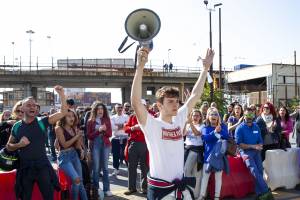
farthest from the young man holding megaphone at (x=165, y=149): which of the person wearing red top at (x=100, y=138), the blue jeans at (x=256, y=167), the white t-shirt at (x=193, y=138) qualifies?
the person wearing red top at (x=100, y=138)

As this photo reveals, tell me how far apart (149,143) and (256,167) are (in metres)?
4.24

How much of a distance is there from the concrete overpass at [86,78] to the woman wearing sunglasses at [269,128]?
89.4ft

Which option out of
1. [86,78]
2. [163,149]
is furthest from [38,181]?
[86,78]

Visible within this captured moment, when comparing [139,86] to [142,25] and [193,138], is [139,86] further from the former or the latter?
[193,138]

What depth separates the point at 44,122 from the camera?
16.8 ft

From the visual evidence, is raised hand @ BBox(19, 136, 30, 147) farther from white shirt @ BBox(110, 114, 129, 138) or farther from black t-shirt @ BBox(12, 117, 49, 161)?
white shirt @ BBox(110, 114, 129, 138)

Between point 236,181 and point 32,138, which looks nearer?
point 32,138

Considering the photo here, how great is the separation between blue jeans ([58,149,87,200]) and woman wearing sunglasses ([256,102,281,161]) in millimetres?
4117

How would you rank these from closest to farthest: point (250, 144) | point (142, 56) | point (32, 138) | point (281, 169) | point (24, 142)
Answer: point (142, 56)
point (24, 142)
point (32, 138)
point (250, 144)
point (281, 169)

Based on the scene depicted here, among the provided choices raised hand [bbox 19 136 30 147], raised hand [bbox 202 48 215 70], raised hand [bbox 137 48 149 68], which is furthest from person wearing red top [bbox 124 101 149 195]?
raised hand [bbox 137 48 149 68]

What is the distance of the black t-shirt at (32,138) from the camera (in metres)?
5.06

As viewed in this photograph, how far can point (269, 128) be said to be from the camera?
8.81 meters

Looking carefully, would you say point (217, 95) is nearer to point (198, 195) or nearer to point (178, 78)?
point (198, 195)

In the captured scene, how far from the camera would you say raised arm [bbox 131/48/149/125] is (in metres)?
3.48
